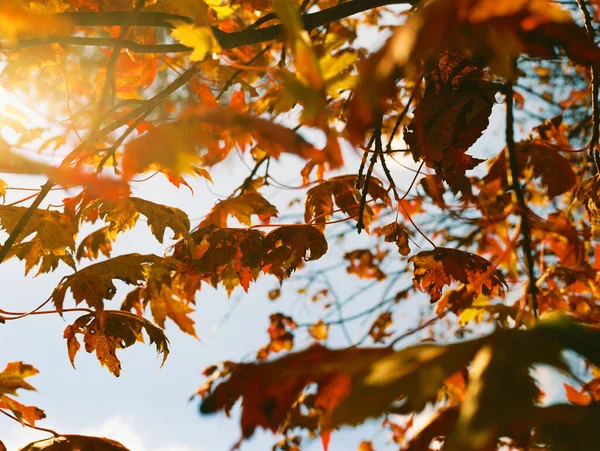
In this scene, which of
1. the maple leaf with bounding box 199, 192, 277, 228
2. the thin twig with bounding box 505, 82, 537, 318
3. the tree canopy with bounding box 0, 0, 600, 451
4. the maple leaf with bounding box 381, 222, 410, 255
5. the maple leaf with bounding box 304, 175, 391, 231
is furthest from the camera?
the maple leaf with bounding box 199, 192, 277, 228

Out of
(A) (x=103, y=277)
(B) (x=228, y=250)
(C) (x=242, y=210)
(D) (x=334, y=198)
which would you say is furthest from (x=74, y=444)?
(D) (x=334, y=198)

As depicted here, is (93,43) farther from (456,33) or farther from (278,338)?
(278,338)

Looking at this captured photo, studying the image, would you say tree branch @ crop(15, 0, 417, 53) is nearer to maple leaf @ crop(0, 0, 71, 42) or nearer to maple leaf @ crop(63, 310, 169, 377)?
maple leaf @ crop(0, 0, 71, 42)

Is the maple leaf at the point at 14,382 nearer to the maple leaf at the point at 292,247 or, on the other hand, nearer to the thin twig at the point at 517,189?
the maple leaf at the point at 292,247

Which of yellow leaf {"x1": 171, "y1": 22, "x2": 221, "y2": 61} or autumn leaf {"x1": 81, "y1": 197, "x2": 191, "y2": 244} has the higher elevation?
yellow leaf {"x1": 171, "y1": 22, "x2": 221, "y2": 61}

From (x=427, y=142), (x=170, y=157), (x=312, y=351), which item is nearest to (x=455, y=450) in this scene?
(x=312, y=351)

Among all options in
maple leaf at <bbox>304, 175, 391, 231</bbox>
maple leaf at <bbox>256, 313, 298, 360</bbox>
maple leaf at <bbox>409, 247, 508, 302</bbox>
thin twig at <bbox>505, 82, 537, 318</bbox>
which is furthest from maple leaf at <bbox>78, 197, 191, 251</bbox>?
maple leaf at <bbox>256, 313, 298, 360</bbox>

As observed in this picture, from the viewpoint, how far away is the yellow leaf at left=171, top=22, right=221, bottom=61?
0.98 metres

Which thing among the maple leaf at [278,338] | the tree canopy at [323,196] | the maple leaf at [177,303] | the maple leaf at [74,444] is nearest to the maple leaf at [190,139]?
the tree canopy at [323,196]

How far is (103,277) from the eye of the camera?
55.3 inches

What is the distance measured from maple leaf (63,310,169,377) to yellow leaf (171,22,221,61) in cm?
88

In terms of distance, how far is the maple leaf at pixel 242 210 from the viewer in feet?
6.46

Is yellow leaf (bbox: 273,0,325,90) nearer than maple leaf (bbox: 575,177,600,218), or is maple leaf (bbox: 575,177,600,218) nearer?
yellow leaf (bbox: 273,0,325,90)

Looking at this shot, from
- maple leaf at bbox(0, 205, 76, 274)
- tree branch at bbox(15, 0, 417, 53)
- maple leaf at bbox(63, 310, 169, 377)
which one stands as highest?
tree branch at bbox(15, 0, 417, 53)
